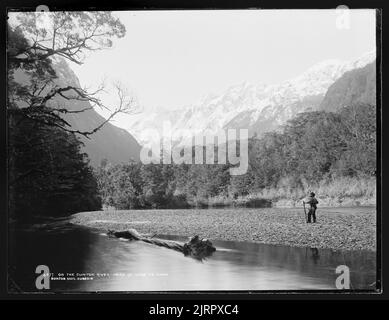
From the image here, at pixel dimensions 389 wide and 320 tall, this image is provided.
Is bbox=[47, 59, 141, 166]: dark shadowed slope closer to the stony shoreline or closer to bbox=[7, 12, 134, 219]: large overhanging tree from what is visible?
bbox=[7, 12, 134, 219]: large overhanging tree

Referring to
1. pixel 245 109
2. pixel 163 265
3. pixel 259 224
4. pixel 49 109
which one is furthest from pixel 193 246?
pixel 49 109

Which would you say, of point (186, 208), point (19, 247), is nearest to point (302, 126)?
point (186, 208)

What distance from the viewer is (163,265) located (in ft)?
12.9

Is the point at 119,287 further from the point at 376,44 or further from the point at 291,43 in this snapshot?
the point at 376,44

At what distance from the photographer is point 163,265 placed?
12.9 feet

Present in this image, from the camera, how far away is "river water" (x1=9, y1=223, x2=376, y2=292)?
3.90 m

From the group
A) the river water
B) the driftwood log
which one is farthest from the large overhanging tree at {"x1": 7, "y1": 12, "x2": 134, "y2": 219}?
the driftwood log

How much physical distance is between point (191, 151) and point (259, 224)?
767 millimetres

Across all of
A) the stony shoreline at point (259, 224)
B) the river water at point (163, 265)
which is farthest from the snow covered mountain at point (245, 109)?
the river water at point (163, 265)

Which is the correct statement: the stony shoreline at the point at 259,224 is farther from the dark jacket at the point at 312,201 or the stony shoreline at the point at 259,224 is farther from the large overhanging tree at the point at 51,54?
the large overhanging tree at the point at 51,54

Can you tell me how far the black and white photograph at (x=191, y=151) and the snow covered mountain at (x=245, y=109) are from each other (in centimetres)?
1

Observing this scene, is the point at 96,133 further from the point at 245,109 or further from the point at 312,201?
the point at 312,201

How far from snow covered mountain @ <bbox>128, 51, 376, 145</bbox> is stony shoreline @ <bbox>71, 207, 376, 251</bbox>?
59 cm

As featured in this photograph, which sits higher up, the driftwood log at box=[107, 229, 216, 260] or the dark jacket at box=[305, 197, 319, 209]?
the dark jacket at box=[305, 197, 319, 209]
